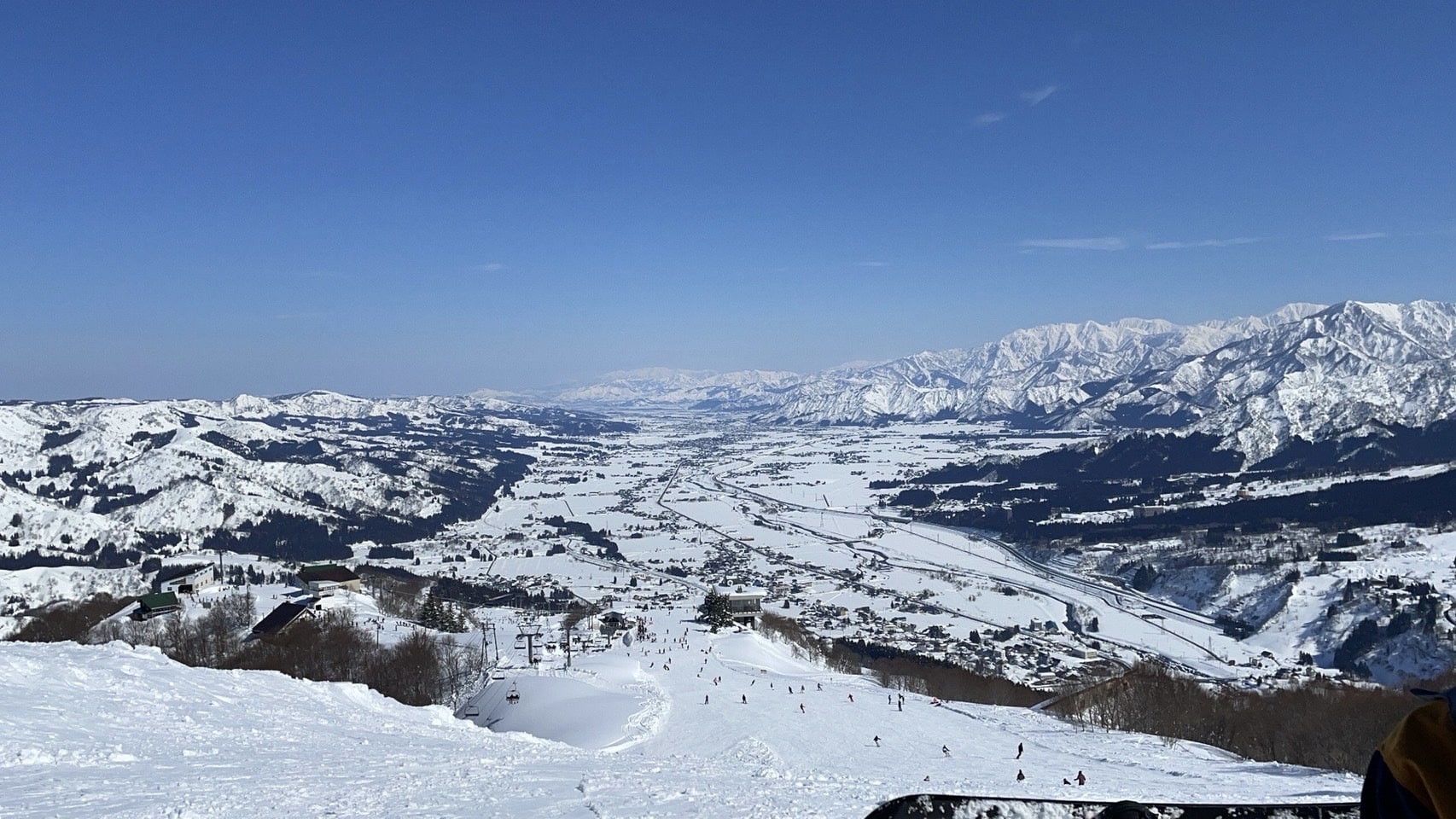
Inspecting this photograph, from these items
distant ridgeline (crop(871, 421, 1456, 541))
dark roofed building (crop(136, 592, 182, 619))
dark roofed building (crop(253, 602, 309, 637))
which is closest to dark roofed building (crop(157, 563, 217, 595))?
dark roofed building (crop(136, 592, 182, 619))

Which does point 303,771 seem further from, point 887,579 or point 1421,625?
point 887,579

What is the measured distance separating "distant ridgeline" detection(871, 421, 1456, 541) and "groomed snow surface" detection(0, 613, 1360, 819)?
10413 centimetres

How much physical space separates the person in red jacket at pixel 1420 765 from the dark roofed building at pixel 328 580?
66.5 m

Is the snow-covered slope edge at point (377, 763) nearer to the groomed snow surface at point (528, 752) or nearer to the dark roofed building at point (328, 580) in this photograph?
the groomed snow surface at point (528, 752)

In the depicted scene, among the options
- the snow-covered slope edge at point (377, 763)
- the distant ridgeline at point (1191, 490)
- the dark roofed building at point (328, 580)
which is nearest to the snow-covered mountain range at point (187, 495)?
the dark roofed building at point (328, 580)

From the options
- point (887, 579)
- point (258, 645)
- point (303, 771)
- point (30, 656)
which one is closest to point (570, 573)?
point (887, 579)

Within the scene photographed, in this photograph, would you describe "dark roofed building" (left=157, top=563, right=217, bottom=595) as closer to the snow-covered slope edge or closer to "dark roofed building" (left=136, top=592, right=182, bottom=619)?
"dark roofed building" (left=136, top=592, right=182, bottom=619)

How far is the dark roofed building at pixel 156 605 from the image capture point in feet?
146

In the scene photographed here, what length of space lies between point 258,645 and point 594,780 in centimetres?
3333

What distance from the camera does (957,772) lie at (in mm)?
19656

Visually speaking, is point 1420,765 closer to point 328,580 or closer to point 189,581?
point 328,580

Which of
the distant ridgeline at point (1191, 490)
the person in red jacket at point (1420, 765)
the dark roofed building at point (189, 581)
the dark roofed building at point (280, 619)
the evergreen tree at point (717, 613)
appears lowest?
the distant ridgeline at point (1191, 490)

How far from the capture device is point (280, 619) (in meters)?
43.1

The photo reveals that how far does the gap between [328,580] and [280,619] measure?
1999 centimetres
